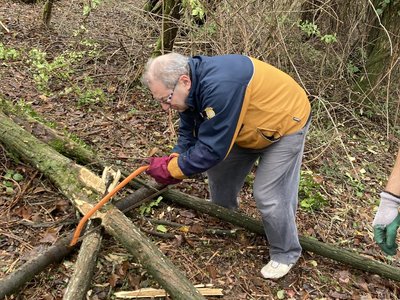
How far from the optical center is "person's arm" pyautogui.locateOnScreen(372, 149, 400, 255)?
2279 millimetres

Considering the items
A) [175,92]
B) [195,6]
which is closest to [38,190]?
[175,92]

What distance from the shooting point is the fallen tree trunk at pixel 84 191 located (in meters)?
2.45

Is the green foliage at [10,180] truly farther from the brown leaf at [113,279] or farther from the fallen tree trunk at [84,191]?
the brown leaf at [113,279]

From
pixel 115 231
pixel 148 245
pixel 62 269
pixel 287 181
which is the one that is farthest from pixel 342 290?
pixel 62 269

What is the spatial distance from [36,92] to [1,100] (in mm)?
1330

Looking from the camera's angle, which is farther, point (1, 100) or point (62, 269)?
point (1, 100)

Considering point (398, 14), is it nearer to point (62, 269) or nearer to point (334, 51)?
point (334, 51)

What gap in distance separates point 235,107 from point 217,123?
0.49ft

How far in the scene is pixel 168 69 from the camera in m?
2.46

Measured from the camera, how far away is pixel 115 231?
8.77 feet

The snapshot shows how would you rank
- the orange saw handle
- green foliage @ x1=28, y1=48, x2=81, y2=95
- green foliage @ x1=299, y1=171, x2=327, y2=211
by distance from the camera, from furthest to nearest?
green foliage @ x1=28, y1=48, x2=81, y2=95 → green foliage @ x1=299, y1=171, x2=327, y2=211 → the orange saw handle

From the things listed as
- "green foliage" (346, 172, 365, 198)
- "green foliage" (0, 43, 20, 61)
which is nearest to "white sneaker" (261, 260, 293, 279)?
"green foliage" (346, 172, 365, 198)

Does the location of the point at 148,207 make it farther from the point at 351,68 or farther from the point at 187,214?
the point at 351,68

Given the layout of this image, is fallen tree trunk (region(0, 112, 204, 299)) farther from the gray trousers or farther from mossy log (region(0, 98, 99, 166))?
the gray trousers
